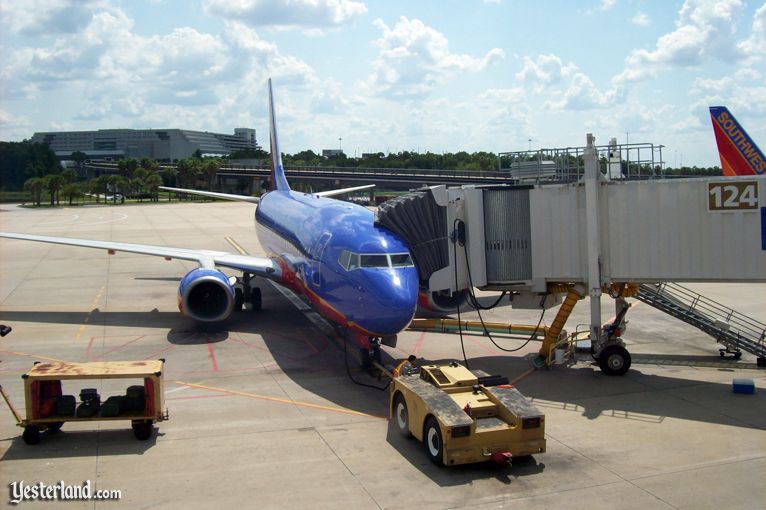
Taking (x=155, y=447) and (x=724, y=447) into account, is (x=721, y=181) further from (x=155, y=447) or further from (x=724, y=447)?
(x=155, y=447)

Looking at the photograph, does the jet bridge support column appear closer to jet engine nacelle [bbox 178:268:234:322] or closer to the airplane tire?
the airplane tire

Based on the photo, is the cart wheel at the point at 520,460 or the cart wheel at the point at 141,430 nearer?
the cart wheel at the point at 520,460

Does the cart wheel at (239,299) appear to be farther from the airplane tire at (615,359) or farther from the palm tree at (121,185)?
the palm tree at (121,185)

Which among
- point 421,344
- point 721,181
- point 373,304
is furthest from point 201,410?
point 721,181

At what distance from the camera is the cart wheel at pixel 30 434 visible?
48.3 ft

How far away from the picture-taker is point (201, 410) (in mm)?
17219

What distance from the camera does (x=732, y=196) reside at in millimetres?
18516

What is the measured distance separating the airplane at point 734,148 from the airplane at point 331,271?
60.5 feet

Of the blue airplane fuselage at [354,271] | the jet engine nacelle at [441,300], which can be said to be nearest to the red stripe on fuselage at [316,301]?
the blue airplane fuselage at [354,271]

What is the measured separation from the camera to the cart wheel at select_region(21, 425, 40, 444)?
14709mm

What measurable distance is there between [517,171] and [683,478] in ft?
36.5

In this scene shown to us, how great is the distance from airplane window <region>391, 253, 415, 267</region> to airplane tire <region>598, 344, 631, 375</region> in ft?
19.9

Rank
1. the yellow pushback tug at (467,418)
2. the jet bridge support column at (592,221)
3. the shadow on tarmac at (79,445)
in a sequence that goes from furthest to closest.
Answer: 1. the jet bridge support column at (592,221)
2. the shadow on tarmac at (79,445)
3. the yellow pushback tug at (467,418)

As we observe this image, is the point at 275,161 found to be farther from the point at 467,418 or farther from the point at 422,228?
the point at 467,418
